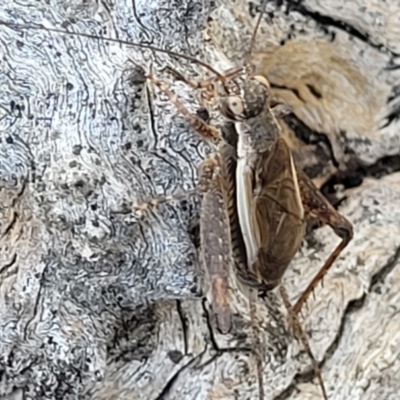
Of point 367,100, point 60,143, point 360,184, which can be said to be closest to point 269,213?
point 360,184

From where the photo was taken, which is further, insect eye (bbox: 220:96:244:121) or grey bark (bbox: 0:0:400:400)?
insect eye (bbox: 220:96:244:121)

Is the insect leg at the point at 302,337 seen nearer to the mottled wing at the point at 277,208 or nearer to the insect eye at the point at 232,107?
the mottled wing at the point at 277,208

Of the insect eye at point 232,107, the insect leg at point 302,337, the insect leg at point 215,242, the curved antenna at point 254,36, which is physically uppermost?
the curved antenna at point 254,36

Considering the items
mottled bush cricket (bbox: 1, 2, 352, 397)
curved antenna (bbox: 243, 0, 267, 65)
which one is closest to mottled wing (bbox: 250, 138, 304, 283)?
mottled bush cricket (bbox: 1, 2, 352, 397)

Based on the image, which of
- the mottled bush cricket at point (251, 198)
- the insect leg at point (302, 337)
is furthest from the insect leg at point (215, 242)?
the insect leg at point (302, 337)

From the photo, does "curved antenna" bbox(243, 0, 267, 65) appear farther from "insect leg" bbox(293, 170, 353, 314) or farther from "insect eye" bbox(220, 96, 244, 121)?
"insect leg" bbox(293, 170, 353, 314)

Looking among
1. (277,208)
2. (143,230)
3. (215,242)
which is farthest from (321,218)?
(143,230)
